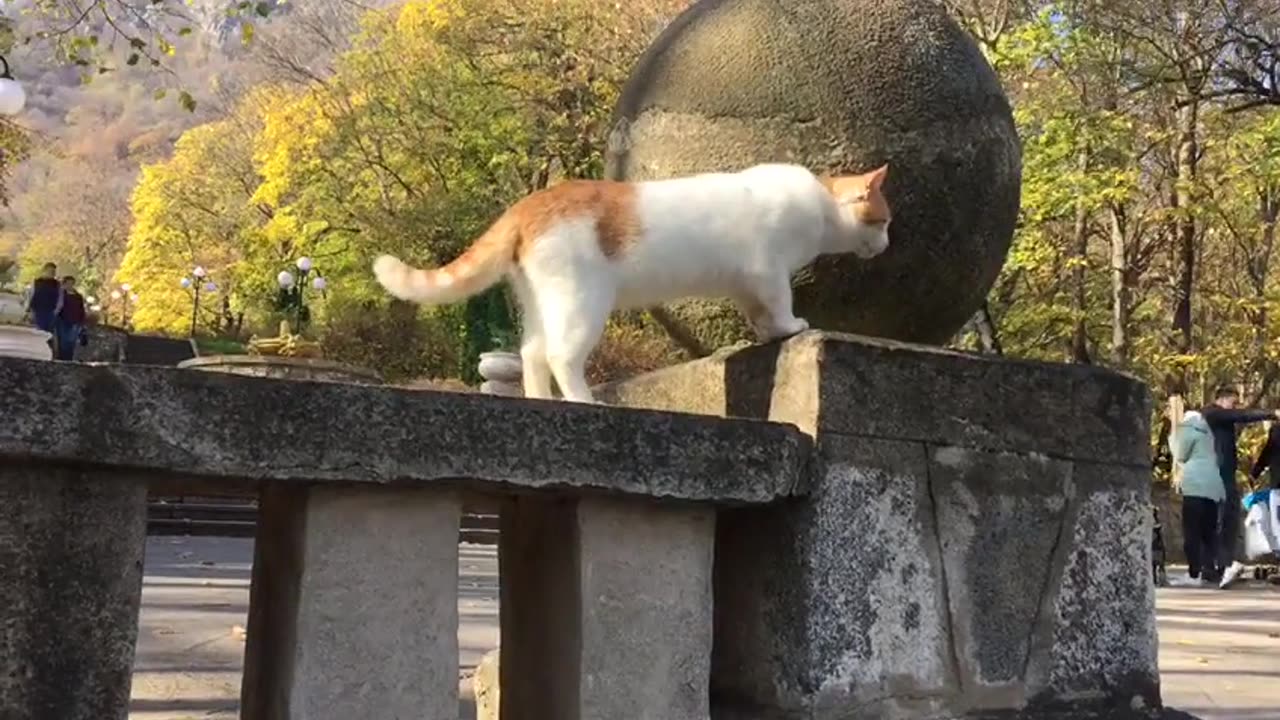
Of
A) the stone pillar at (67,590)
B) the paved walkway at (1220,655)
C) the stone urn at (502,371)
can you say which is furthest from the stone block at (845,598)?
the stone urn at (502,371)

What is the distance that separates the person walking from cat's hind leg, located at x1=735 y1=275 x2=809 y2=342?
18.6 metres

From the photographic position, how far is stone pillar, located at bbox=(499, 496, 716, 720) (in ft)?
8.71

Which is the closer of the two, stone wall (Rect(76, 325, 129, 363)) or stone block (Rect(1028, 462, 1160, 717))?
stone block (Rect(1028, 462, 1160, 717))

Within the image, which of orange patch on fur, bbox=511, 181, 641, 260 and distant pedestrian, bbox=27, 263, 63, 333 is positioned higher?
distant pedestrian, bbox=27, 263, 63, 333

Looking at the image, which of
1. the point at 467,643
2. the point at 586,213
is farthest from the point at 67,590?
the point at 467,643

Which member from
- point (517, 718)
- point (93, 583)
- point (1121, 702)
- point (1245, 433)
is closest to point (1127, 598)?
point (1121, 702)

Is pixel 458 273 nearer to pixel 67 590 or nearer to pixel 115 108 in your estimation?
pixel 67 590

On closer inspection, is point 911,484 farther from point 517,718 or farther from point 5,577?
point 5,577

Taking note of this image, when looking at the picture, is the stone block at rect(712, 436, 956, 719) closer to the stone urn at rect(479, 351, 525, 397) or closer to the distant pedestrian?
the stone urn at rect(479, 351, 525, 397)

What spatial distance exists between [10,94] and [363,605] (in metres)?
9.70

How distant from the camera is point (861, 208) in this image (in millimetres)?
3176

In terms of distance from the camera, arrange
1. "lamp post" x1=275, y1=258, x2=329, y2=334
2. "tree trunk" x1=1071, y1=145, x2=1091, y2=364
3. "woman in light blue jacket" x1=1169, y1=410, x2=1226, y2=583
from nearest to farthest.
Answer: "woman in light blue jacket" x1=1169, y1=410, x2=1226, y2=583 < "tree trunk" x1=1071, y1=145, x2=1091, y2=364 < "lamp post" x1=275, y1=258, x2=329, y2=334

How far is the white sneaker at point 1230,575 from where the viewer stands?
1181 centimetres

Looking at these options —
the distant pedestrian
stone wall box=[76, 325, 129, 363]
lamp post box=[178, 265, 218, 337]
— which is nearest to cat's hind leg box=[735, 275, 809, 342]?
Answer: the distant pedestrian
